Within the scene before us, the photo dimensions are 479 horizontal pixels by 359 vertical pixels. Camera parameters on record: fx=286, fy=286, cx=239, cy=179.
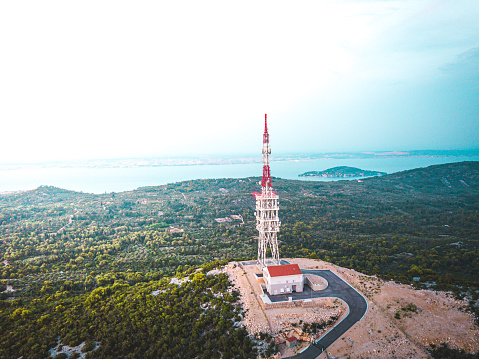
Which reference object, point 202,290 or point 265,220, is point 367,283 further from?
point 202,290

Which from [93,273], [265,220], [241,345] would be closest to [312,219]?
[265,220]

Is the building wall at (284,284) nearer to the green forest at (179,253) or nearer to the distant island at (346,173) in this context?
the green forest at (179,253)

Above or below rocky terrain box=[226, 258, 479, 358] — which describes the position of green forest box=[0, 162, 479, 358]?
below

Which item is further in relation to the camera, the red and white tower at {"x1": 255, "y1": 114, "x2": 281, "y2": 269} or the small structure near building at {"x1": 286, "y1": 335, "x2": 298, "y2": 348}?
the red and white tower at {"x1": 255, "y1": 114, "x2": 281, "y2": 269}

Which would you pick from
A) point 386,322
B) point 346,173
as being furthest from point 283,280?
point 346,173

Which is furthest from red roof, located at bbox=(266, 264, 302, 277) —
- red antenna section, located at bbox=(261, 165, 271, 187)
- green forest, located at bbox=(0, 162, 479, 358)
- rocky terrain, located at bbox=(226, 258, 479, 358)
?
red antenna section, located at bbox=(261, 165, 271, 187)

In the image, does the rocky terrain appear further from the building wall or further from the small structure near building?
the building wall
